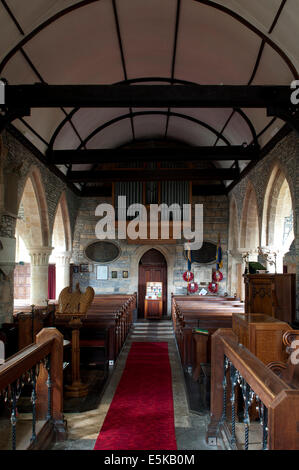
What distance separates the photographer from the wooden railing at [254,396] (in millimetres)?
1656

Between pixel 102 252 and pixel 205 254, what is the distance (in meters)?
3.76

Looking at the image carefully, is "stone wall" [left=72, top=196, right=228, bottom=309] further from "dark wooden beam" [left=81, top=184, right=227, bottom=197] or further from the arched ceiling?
the arched ceiling

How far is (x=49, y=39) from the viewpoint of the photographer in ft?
20.2

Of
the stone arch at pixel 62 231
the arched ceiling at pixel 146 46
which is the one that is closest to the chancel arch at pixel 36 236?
the arched ceiling at pixel 146 46

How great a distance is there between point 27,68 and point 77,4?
4.42 feet

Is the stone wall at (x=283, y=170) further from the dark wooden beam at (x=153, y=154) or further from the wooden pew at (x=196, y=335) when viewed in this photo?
the wooden pew at (x=196, y=335)

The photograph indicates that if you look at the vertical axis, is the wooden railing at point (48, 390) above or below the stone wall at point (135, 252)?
below

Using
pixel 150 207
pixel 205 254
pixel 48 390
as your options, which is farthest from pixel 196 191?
pixel 48 390

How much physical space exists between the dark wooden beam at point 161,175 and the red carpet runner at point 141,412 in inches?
232

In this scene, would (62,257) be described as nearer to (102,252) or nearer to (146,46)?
(102,252)

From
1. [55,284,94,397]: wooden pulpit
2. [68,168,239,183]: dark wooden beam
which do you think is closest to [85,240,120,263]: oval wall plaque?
[68,168,239,183]: dark wooden beam

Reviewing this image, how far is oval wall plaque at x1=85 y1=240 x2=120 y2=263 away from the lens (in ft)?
45.0

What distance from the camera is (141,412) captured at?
4164 mm
